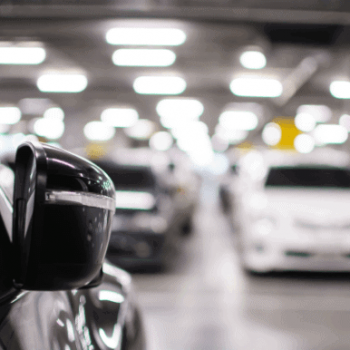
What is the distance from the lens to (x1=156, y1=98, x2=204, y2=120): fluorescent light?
23.6 meters

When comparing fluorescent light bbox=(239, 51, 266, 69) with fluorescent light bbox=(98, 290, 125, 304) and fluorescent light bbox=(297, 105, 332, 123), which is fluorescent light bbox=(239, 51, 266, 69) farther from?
fluorescent light bbox=(98, 290, 125, 304)

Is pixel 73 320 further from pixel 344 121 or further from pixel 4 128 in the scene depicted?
pixel 4 128

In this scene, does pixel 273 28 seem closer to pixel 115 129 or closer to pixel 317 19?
pixel 317 19

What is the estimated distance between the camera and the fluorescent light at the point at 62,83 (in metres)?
18.5

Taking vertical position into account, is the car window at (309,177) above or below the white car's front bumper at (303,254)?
above

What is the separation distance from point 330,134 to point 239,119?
6894 mm

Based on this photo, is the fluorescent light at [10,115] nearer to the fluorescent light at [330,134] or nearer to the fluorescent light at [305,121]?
the fluorescent light at [305,121]

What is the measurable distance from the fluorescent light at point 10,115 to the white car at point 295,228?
72.9 ft

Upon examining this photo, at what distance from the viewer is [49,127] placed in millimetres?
32156

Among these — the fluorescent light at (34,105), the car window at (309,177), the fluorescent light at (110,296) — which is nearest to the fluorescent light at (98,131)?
the fluorescent light at (34,105)

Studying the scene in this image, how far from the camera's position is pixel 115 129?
3469cm

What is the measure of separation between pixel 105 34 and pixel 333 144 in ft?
98.3

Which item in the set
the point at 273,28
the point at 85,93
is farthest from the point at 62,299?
the point at 85,93

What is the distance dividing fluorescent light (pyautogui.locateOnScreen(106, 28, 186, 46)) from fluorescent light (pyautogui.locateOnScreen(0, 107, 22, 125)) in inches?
600
